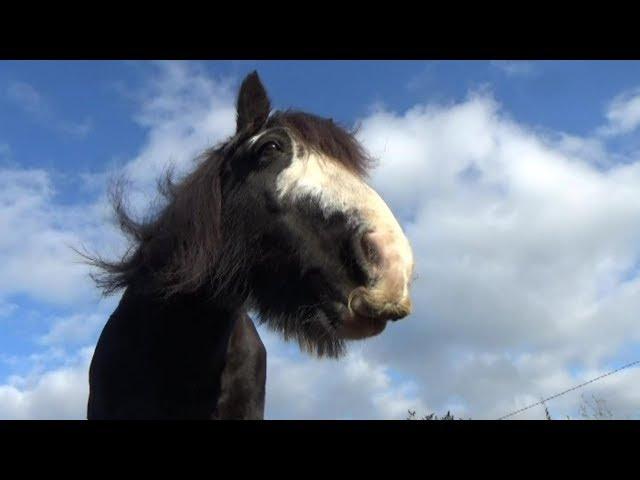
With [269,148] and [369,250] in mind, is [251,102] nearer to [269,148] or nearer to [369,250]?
[269,148]

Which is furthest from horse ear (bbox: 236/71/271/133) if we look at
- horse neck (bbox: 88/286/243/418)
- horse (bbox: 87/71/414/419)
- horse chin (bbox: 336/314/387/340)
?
Result: horse chin (bbox: 336/314/387/340)

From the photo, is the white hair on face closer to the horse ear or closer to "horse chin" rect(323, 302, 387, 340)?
"horse chin" rect(323, 302, 387, 340)

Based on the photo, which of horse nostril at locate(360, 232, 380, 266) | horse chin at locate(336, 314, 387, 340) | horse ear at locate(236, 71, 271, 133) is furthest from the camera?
horse ear at locate(236, 71, 271, 133)

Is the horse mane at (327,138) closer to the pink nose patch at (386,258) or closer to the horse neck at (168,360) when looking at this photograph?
the pink nose patch at (386,258)

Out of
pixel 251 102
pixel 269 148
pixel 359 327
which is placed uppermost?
pixel 251 102

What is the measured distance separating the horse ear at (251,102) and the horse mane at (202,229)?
10 cm

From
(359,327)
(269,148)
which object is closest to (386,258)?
(359,327)

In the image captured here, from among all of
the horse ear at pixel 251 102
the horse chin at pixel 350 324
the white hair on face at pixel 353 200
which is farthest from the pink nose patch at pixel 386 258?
the horse ear at pixel 251 102

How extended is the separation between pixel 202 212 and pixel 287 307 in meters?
0.87

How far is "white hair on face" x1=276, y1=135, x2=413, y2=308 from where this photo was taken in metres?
3.13

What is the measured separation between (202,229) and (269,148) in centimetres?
71

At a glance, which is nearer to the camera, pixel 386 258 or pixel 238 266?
pixel 386 258

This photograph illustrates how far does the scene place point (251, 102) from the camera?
4.60 m
